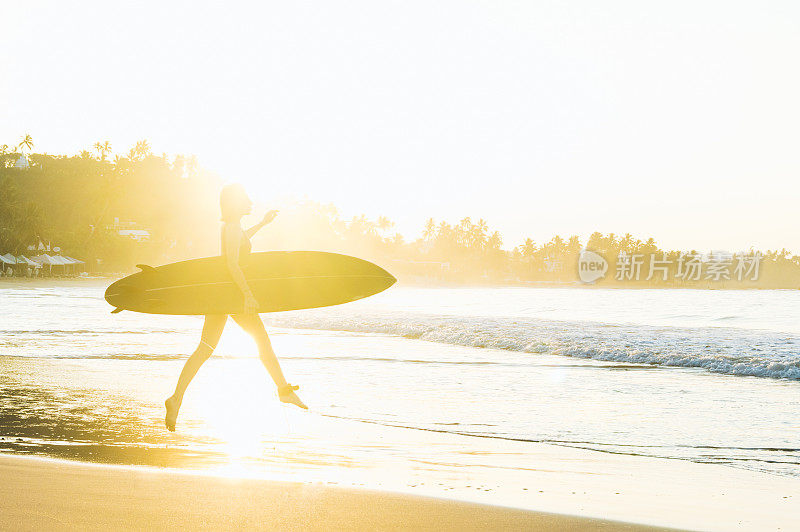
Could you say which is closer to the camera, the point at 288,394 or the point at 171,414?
the point at 171,414

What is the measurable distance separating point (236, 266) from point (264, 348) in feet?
2.37

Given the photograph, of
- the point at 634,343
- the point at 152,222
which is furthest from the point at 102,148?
the point at 634,343

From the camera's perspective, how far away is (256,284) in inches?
307

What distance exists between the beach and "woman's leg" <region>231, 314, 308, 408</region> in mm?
346

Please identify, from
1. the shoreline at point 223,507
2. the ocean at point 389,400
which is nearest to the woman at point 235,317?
the ocean at point 389,400

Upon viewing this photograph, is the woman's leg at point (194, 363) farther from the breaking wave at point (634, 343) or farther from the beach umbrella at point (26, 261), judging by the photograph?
the beach umbrella at point (26, 261)

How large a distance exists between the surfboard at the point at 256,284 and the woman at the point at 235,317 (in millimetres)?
200

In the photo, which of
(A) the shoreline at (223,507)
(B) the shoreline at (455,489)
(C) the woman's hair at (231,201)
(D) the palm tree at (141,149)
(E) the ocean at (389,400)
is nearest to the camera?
(A) the shoreline at (223,507)

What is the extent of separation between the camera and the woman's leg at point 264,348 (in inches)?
260

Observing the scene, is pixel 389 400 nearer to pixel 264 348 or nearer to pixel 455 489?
pixel 264 348

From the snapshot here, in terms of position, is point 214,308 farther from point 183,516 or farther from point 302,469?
point 183,516

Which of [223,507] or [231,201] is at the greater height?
[231,201]

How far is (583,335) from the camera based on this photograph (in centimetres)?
1994

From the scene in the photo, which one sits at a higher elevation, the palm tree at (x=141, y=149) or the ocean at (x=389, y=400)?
the palm tree at (x=141, y=149)
